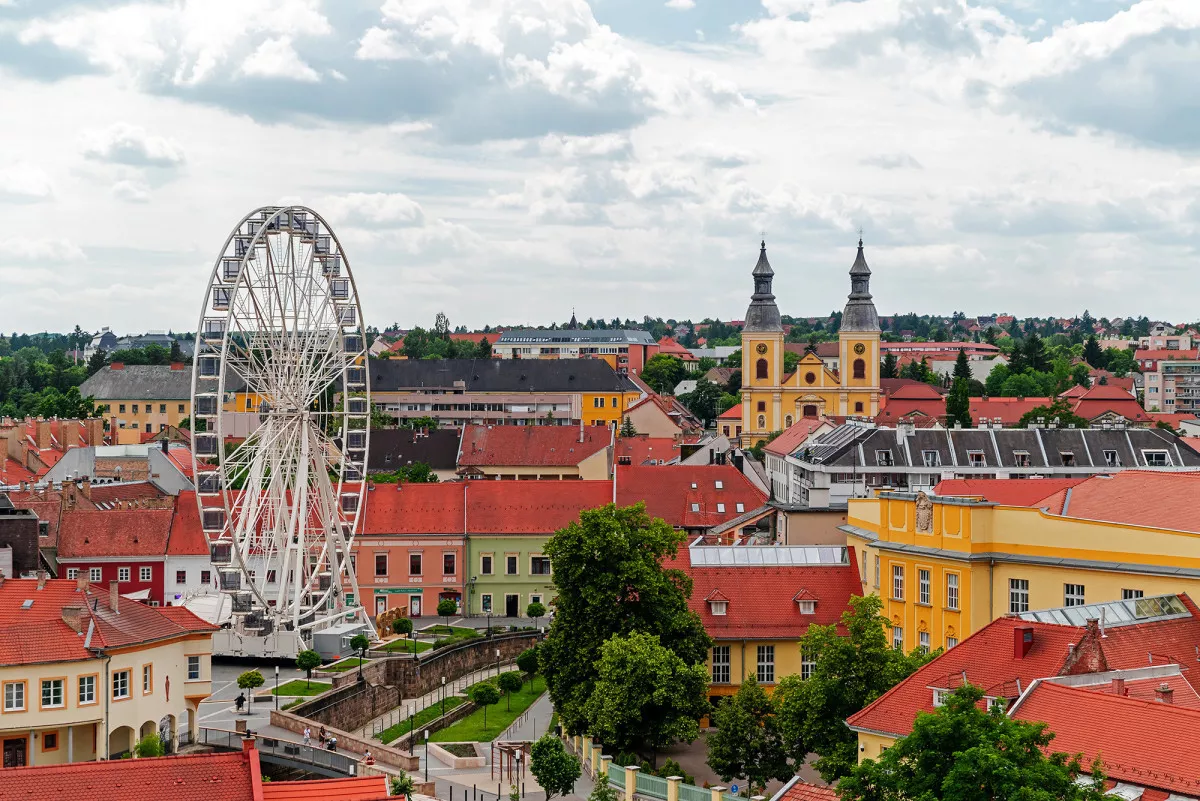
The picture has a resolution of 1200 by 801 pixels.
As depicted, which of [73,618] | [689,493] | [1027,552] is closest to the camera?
[73,618]

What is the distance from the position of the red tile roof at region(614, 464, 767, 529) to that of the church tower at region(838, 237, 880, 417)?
197ft

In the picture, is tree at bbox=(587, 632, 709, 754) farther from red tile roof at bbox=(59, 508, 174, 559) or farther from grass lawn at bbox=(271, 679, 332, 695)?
red tile roof at bbox=(59, 508, 174, 559)

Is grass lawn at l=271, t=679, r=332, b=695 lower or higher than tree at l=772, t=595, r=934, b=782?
lower

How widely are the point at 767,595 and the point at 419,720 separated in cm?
1497

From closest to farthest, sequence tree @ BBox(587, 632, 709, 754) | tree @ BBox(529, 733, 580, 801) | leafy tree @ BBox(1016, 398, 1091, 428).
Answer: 1. tree @ BBox(529, 733, 580, 801)
2. tree @ BBox(587, 632, 709, 754)
3. leafy tree @ BBox(1016, 398, 1091, 428)

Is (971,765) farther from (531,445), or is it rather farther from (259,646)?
(531,445)

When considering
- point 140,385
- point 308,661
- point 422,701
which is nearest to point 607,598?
point 308,661

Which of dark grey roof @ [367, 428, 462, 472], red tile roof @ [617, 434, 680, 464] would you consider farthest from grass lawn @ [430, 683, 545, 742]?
dark grey roof @ [367, 428, 462, 472]

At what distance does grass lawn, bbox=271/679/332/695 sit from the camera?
207ft

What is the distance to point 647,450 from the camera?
4756 inches

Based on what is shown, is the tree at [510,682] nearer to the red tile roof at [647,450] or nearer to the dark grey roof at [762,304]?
the red tile roof at [647,450]

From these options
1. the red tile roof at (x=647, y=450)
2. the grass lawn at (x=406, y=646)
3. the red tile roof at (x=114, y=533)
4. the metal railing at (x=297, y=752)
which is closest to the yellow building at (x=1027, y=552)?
the metal railing at (x=297, y=752)

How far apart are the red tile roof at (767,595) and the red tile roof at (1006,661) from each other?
17.8 m

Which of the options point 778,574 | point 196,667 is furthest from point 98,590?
point 778,574
